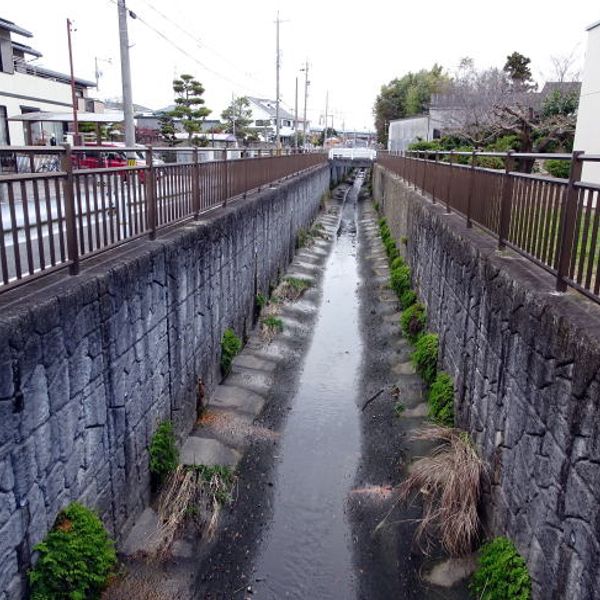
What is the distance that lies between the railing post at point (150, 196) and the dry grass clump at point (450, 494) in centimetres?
371

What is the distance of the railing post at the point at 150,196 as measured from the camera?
618 cm

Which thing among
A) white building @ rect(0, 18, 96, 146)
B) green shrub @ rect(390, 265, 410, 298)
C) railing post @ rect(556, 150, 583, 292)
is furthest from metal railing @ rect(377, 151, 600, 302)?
white building @ rect(0, 18, 96, 146)

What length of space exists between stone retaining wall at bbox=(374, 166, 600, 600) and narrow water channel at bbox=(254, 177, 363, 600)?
1446 millimetres

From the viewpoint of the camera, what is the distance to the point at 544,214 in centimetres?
475

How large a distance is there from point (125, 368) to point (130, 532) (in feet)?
4.89

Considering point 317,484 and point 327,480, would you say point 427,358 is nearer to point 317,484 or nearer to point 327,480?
point 327,480

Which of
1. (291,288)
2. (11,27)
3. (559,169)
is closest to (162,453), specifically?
(291,288)

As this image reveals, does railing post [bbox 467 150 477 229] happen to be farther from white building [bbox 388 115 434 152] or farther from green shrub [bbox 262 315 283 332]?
white building [bbox 388 115 434 152]

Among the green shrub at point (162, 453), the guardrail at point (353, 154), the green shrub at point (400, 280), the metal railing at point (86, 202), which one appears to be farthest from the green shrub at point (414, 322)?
the guardrail at point (353, 154)

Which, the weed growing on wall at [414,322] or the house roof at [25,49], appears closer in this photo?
the weed growing on wall at [414,322]

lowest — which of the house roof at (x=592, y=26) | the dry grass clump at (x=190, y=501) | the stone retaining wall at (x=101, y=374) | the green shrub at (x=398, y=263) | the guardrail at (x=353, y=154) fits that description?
the dry grass clump at (x=190, y=501)

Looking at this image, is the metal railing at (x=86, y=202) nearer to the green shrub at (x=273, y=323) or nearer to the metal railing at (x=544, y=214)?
the green shrub at (x=273, y=323)

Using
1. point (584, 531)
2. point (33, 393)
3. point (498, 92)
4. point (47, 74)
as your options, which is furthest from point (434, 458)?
point (47, 74)

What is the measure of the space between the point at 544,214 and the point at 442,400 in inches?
127
